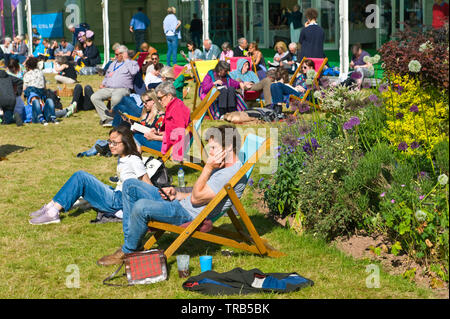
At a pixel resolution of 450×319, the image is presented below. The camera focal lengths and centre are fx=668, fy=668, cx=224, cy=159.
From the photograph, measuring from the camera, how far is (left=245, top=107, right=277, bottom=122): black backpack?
37.1 feet

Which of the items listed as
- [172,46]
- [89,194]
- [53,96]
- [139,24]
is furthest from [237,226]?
[139,24]

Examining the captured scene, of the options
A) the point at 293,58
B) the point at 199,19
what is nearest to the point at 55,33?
the point at 199,19

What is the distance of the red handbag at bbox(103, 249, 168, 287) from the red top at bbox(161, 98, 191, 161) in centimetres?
309

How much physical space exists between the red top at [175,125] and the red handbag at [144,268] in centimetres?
309

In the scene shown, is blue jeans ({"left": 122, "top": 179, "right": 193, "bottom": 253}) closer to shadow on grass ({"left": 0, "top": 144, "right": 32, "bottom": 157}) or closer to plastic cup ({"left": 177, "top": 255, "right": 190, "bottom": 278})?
plastic cup ({"left": 177, "top": 255, "right": 190, "bottom": 278})

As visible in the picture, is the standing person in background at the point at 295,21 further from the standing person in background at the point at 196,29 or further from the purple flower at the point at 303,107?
the purple flower at the point at 303,107

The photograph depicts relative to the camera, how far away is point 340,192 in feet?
18.1

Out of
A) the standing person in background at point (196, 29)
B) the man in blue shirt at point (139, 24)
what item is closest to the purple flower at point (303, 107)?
the man in blue shirt at point (139, 24)

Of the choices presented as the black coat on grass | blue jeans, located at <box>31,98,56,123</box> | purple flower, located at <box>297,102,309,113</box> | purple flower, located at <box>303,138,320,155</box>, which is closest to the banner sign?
blue jeans, located at <box>31,98,56,123</box>

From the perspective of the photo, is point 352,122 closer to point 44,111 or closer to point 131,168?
point 131,168

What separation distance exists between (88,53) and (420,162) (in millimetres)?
15710

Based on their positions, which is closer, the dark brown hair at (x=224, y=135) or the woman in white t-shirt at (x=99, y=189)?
the dark brown hair at (x=224, y=135)

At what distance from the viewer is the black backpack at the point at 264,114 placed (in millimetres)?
11317

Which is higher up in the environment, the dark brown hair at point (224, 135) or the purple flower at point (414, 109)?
the purple flower at point (414, 109)
